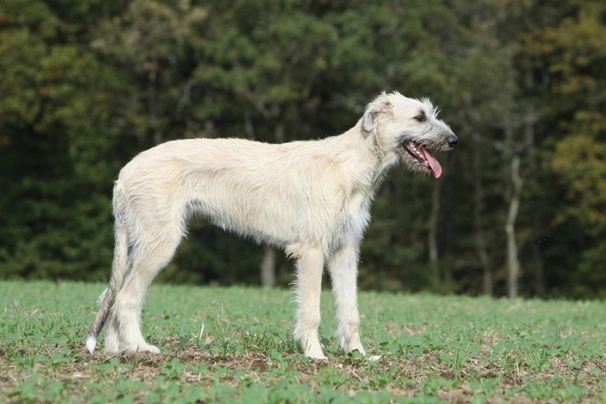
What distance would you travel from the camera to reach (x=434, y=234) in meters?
37.2

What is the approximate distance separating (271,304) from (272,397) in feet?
27.3

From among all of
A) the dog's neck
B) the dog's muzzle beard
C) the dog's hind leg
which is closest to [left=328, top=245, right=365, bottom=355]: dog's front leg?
the dog's neck

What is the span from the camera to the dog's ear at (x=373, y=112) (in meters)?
9.17

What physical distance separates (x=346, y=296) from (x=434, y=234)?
28362 mm

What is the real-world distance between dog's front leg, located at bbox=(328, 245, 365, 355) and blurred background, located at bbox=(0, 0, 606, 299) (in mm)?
19878

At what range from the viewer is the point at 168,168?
29.7 feet

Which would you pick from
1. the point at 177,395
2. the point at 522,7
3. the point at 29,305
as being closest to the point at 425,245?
the point at 522,7

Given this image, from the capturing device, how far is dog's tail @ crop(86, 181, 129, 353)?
28.5 ft

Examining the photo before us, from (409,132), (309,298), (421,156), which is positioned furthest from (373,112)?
(309,298)

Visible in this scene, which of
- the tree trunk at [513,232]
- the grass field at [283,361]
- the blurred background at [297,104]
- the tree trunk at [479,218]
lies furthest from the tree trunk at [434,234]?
the grass field at [283,361]

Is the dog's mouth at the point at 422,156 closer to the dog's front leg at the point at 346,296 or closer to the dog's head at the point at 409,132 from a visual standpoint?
the dog's head at the point at 409,132

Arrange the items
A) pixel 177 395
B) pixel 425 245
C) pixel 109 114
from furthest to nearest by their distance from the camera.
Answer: pixel 425 245
pixel 109 114
pixel 177 395

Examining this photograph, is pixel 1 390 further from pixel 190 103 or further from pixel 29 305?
pixel 190 103

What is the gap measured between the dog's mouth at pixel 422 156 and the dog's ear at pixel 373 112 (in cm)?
36
